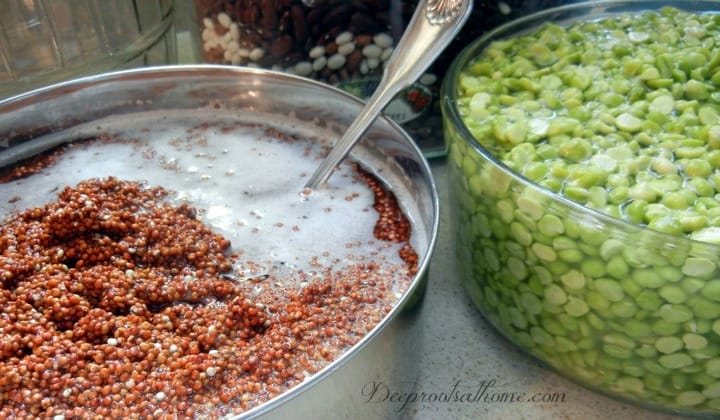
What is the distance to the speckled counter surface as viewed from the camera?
31.2 inches

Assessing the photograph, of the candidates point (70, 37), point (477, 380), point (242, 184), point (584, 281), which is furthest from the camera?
point (70, 37)

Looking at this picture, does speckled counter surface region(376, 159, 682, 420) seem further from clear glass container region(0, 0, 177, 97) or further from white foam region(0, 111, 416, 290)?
clear glass container region(0, 0, 177, 97)

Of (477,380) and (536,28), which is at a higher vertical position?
(536,28)

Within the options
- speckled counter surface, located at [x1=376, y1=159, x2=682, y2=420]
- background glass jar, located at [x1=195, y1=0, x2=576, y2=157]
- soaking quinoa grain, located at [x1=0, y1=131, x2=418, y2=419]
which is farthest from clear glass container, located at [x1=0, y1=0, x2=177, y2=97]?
speckled counter surface, located at [x1=376, y1=159, x2=682, y2=420]

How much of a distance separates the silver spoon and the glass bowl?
0.05 m

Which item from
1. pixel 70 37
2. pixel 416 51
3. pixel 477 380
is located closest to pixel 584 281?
pixel 477 380

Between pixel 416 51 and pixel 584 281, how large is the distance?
1.18 feet

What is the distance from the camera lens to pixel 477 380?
835mm

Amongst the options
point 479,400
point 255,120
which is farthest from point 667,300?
point 255,120

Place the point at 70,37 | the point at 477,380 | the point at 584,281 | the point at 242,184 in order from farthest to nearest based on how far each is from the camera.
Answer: the point at 70,37, the point at 242,184, the point at 477,380, the point at 584,281

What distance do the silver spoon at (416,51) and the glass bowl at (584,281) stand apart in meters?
0.05

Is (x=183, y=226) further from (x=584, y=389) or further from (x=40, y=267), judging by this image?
(x=584, y=389)

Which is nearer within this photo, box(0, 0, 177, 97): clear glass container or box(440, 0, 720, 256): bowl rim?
box(440, 0, 720, 256): bowl rim

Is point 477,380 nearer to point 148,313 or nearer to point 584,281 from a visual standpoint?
point 584,281
